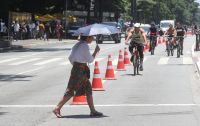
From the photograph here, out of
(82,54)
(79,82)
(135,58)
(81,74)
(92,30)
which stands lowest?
(135,58)

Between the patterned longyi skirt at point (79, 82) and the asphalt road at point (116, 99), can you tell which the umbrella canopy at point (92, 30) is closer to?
the patterned longyi skirt at point (79, 82)

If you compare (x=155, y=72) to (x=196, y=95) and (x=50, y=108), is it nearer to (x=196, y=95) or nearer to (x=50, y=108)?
(x=196, y=95)

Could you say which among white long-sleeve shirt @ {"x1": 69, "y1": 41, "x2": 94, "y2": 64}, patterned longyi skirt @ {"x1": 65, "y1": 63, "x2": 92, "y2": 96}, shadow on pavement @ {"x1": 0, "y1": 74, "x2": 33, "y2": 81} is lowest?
shadow on pavement @ {"x1": 0, "y1": 74, "x2": 33, "y2": 81}

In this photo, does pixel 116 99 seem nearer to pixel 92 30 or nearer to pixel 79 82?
pixel 79 82

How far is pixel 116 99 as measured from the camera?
629 inches

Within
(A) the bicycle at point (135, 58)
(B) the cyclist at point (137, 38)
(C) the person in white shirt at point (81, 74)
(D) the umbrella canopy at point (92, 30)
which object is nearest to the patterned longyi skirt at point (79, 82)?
(C) the person in white shirt at point (81, 74)

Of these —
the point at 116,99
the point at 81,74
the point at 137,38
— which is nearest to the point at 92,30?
the point at 81,74

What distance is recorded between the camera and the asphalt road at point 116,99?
40.8 feet

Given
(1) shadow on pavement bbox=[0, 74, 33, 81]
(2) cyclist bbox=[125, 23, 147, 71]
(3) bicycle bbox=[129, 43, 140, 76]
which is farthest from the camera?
(2) cyclist bbox=[125, 23, 147, 71]

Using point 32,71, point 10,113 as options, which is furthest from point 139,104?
point 32,71

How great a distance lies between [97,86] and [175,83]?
3358mm

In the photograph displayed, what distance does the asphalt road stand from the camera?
1242cm

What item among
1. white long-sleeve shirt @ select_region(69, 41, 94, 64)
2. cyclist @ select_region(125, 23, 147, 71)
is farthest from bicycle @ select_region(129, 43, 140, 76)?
white long-sleeve shirt @ select_region(69, 41, 94, 64)

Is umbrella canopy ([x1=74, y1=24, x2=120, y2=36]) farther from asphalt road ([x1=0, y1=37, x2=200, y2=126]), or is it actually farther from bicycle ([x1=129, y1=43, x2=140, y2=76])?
bicycle ([x1=129, y1=43, x2=140, y2=76])
